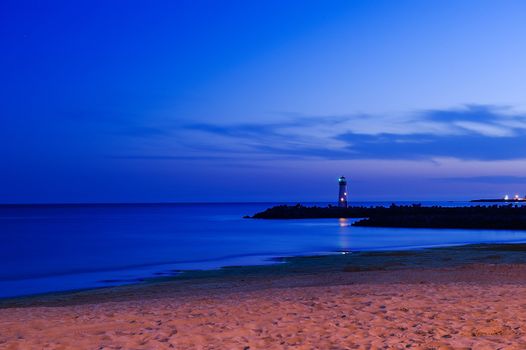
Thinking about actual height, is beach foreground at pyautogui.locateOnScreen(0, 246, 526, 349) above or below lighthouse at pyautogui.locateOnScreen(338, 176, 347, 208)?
below

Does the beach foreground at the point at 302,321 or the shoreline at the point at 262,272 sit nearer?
the beach foreground at the point at 302,321

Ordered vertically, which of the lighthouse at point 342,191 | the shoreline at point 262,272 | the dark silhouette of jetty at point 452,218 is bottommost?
the shoreline at point 262,272

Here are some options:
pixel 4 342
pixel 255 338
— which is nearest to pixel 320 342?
pixel 255 338

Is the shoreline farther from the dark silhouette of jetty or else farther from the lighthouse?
the lighthouse

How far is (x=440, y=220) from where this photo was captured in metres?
60.8

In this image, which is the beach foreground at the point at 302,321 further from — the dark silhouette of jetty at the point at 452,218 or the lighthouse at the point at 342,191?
the lighthouse at the point at 342,191

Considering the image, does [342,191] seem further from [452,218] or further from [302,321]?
[302,321]

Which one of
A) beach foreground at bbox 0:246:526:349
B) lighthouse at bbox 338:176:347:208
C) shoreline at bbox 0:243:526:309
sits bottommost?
shoreline at bbox 0:243:526:309

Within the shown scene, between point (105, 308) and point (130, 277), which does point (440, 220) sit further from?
point (105, 308)

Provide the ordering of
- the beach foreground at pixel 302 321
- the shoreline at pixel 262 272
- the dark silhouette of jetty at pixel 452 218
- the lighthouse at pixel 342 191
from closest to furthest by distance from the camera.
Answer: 1. the beach foreground at pixel 302 321
2. the shoreline at pixel 262 272
3. the dark silhouette of jetty at pixel 452 218
4. the lighthouse at pixel 342 191

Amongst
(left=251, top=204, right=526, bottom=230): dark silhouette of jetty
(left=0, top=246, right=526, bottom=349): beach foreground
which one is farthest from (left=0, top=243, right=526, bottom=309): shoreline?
(left=251, top=204, right=526, bottom=230): dark silhouette of jetty

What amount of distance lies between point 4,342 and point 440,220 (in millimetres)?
56896

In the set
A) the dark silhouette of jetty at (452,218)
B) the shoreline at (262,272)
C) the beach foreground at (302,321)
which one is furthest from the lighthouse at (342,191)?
the beach foreground at (302,321)

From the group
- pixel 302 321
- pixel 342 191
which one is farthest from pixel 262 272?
pixel 342 191
